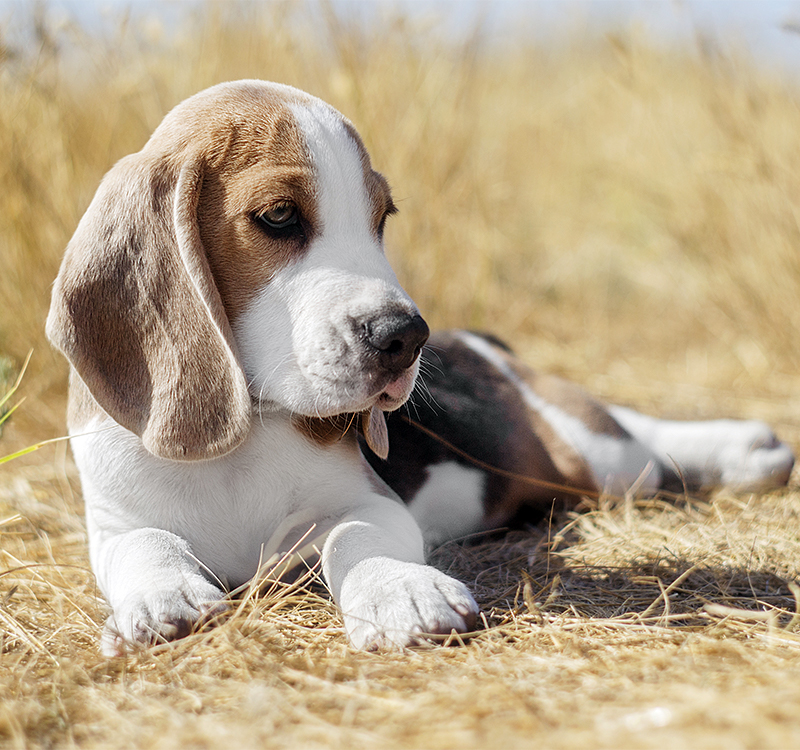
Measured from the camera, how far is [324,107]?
102 inches

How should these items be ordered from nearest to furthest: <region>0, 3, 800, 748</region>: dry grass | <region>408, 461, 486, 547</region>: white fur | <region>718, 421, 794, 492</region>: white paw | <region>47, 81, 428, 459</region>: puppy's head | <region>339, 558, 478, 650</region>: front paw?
<region>0, 3, 800, 748</region>: dry grass → <region>339, 558, 478, 650</region>: front paw → <region>47, 81, 428, 459</region>: puppy's head → <region>408, 461, 486, 547</region>: white fur → <region>718, 421, 794, 492</region>: white paw

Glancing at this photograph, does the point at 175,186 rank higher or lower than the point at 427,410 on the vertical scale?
higher

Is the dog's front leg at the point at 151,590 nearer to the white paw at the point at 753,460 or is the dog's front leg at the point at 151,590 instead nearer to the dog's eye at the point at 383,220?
the dog's eye at the point at 383,220

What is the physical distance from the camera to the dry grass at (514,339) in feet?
5.69

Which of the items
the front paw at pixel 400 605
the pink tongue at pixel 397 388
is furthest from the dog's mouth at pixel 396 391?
the front paw at pixel 400 605

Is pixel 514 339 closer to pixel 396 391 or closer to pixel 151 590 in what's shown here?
pixel 396 391

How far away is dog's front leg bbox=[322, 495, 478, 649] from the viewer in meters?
2.06

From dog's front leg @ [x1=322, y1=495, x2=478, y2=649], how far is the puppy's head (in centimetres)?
38

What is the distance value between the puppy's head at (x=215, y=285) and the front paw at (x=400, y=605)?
461 mm

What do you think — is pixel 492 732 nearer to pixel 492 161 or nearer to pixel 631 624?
pixel 631 624

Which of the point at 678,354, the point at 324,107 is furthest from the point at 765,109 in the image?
the point at 324,107

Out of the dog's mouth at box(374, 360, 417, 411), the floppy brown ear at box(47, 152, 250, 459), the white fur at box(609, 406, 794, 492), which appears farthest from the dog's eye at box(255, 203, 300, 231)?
the white fur at box(609, 406, 794, 492)

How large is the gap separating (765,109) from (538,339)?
7.60 ft

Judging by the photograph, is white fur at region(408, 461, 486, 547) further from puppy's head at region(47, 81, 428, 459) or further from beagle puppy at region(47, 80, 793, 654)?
puppy's head at region(47, 81, 428, 459)
